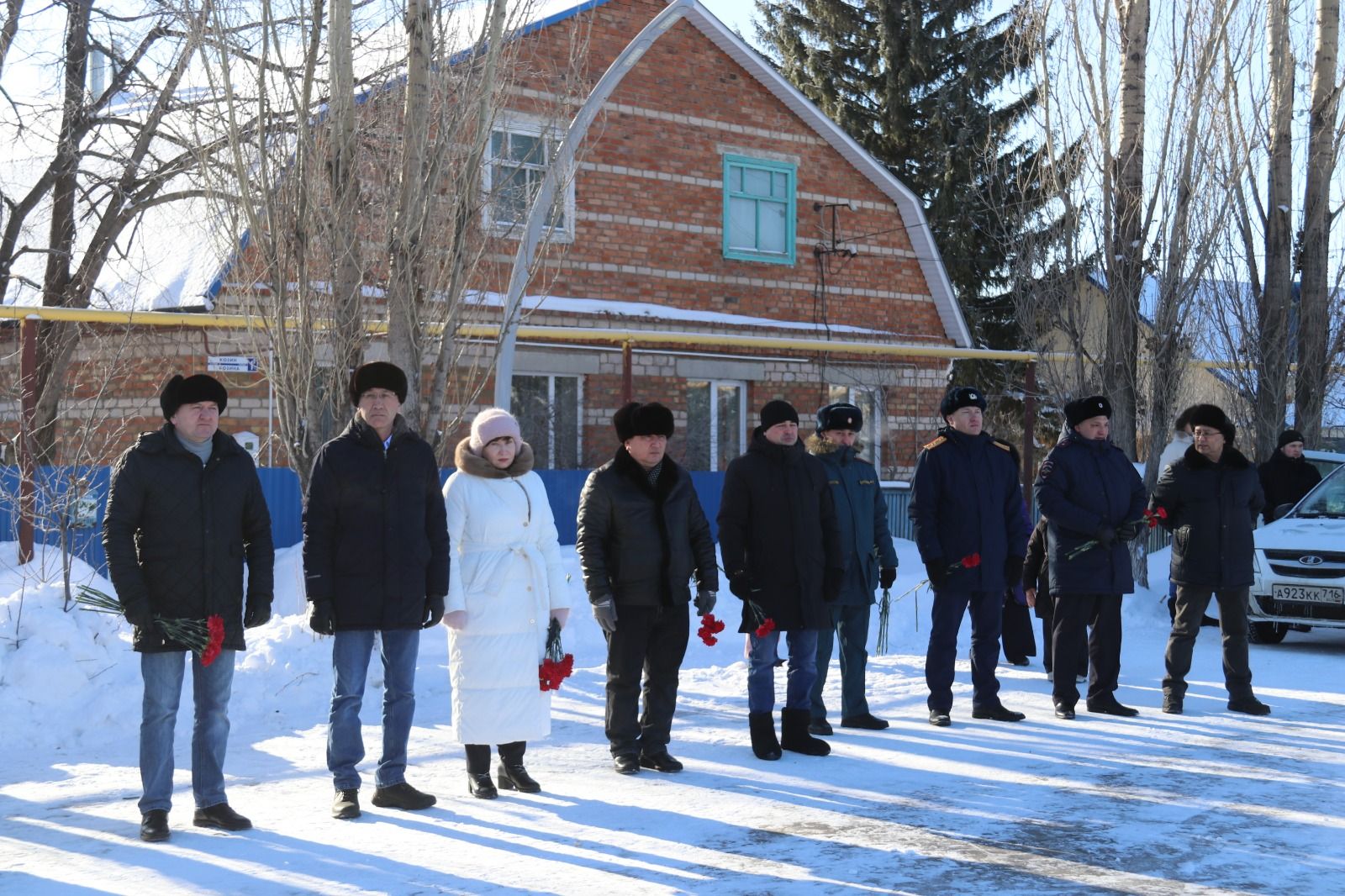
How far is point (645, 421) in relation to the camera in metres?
7.12

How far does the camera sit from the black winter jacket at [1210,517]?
8883mm

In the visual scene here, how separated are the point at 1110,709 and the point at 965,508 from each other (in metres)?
1.53

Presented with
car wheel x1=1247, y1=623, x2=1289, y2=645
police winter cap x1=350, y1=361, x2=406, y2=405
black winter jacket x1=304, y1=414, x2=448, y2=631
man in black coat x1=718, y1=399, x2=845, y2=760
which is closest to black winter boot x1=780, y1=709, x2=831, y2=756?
man in black coat x1=718, y1=399, x2=845, y2=760

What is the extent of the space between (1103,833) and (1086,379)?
9605 mm

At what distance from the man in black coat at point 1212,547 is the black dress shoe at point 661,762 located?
3.43 meters

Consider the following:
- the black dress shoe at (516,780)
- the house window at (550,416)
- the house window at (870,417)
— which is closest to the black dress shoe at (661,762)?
the black dress shoe at (516,780)

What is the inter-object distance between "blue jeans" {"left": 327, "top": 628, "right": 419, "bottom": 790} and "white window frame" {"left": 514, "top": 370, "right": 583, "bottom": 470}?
1217 cm

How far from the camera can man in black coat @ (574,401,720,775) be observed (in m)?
7.05

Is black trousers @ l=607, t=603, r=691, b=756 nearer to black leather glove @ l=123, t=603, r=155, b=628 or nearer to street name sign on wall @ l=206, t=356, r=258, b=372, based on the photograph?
black leather glove @ l=123, t=603, r=155, b=628

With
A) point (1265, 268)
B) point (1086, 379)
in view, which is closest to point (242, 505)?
point (1086, 379)

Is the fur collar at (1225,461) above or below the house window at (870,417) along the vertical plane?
below

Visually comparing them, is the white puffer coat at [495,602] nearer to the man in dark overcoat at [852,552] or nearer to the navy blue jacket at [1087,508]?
the man in dark overcoat at [852,552]

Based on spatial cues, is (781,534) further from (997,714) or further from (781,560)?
(997,714)

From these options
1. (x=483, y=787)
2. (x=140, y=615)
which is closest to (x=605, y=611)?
(x=483, y=787)
